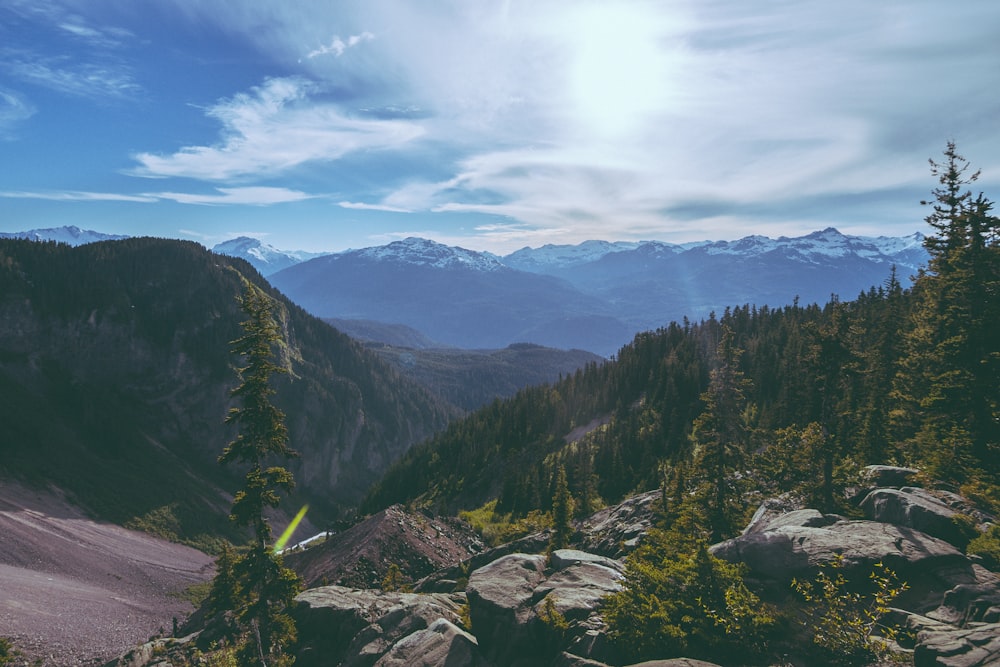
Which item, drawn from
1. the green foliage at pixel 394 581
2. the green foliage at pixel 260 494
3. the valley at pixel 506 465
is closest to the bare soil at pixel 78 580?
the valley at pixel 506 465

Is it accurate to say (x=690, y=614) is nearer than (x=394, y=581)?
Yes

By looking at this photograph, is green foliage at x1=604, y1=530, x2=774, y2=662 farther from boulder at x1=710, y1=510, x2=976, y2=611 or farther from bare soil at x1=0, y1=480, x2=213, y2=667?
bare soil at x1=0, y1=480, x2=213, y2=667

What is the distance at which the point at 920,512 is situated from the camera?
1936 centimetres

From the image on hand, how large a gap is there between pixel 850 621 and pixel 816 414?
1340 inches

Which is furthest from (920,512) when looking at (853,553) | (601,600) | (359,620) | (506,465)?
(506,465)

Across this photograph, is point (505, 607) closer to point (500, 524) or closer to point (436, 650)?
point (436, 650)

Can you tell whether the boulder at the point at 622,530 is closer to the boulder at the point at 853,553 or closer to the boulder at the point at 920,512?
the boulder at the point at 853,553

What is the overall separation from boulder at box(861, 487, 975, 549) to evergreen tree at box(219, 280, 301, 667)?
2983 cm

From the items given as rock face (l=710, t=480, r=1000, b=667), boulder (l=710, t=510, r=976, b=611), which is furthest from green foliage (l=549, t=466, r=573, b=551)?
boulder (l=710, t=510, r=976, b=611)

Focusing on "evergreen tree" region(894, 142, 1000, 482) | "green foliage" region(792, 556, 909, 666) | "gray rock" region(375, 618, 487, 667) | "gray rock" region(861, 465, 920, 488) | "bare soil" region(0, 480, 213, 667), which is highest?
"evergreen tree" region(894, 142, 1000, 482)

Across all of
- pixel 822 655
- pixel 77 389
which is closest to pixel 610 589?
pixel 822 655

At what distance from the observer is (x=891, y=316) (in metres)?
56.5

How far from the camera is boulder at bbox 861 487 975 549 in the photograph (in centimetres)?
1864

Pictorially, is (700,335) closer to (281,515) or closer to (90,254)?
(281,515)
